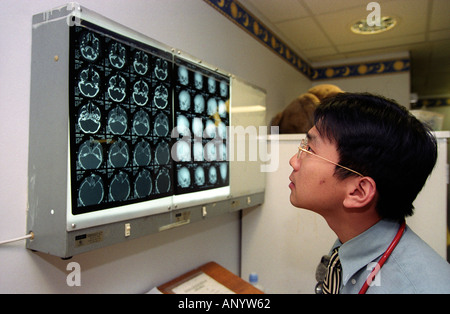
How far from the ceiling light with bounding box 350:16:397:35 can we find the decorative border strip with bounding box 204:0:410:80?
65 cm

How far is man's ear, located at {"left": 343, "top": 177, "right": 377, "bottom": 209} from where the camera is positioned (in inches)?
35.8

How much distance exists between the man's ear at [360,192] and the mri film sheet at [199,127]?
75 centimetres

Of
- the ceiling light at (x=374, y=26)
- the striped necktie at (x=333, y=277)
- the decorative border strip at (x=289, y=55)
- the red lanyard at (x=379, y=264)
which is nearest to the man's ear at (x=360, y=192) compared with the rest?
the red lanyard at (x=379, y=264)

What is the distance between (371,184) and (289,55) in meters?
2.56

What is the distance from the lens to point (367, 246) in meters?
0.93

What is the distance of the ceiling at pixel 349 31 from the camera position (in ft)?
7.70

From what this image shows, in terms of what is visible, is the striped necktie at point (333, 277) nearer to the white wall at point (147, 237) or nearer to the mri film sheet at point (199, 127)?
the mri film sheet at point (199, 127)

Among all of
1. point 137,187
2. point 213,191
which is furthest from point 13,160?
point 213,191

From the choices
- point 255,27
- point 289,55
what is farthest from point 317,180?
point 289,55

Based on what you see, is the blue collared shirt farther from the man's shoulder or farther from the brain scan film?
the brain scan film

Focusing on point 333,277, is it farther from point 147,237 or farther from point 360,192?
point 147,237

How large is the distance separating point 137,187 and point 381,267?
862 mm
